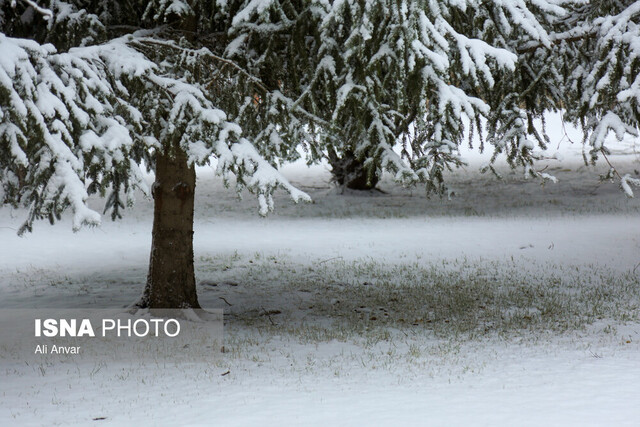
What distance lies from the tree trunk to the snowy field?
1032 mm

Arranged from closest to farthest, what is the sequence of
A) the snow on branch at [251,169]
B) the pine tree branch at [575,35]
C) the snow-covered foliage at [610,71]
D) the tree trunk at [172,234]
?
the snow on branch at [251,169], the snow-covered foliage at [610,71], the pine tree branch at [575,35], the tree trunk at [172,234]

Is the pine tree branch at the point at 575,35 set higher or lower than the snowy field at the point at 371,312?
higher

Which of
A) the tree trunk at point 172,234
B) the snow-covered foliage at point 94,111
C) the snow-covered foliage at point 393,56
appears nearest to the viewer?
the snow-covered foliage at point 94,111

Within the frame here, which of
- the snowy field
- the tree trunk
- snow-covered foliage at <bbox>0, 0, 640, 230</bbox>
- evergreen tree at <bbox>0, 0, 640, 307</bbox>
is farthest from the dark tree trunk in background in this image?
the tree trunk

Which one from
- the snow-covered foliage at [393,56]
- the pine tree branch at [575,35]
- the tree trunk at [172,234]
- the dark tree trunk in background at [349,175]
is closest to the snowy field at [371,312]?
the tree trunk at [172,234]

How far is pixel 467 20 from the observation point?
8523 mm

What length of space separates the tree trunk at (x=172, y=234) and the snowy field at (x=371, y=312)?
1.03m

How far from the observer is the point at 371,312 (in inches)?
396

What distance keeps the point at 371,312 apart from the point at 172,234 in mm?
3061

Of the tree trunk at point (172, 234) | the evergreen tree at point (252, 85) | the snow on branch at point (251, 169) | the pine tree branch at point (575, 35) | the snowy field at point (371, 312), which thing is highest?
the pine tree branch at point (575, 35)

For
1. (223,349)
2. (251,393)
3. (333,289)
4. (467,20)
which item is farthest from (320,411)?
(333,289)

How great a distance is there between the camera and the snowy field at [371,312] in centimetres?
592

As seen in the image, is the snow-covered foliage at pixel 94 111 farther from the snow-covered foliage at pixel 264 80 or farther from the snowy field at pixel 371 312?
the snowy field at pixel 371 312

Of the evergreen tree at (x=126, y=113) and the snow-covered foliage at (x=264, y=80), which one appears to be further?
the snow-covered foliage at (x=264, y=80)
